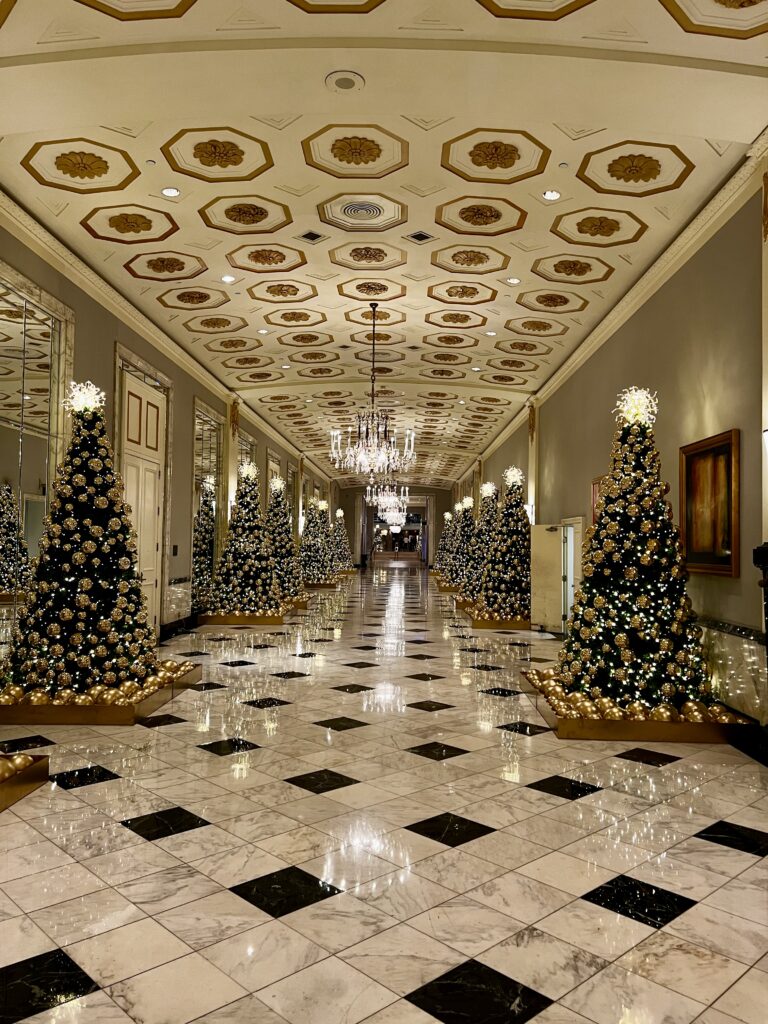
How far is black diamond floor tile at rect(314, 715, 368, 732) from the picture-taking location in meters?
5.27

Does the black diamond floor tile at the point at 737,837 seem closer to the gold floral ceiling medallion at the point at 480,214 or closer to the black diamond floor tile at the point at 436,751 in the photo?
the black diamond floor tile at the point at 436,751

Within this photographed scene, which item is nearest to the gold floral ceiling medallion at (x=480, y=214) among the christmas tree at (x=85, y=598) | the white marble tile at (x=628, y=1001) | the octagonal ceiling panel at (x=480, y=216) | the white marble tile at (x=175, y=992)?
the octagonal ceiling panel at (x=480, y=216)

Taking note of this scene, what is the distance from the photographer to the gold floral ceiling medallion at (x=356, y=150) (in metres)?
5.23

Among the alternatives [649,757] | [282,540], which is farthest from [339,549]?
[649,757]

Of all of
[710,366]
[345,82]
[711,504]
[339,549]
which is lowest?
[339,549]

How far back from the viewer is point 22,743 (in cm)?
479

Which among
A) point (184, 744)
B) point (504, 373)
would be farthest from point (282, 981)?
point (504, 373)

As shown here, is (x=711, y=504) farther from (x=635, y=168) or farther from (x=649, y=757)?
(x=635, y=168)

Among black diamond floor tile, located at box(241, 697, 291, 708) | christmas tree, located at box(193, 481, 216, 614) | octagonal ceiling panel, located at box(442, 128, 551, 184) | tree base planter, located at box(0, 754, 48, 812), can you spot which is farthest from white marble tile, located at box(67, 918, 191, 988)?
christmas tree, located at box(193, 481, 216, 614)

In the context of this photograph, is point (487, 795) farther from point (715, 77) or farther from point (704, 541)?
point (715, 77)

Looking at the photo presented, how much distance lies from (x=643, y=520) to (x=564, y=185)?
2.63 meters

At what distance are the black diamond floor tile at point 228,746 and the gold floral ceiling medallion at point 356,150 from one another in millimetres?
4147

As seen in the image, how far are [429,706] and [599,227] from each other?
430 centimetres

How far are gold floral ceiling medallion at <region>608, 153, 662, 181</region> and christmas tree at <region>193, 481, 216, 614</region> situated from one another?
322 inches
